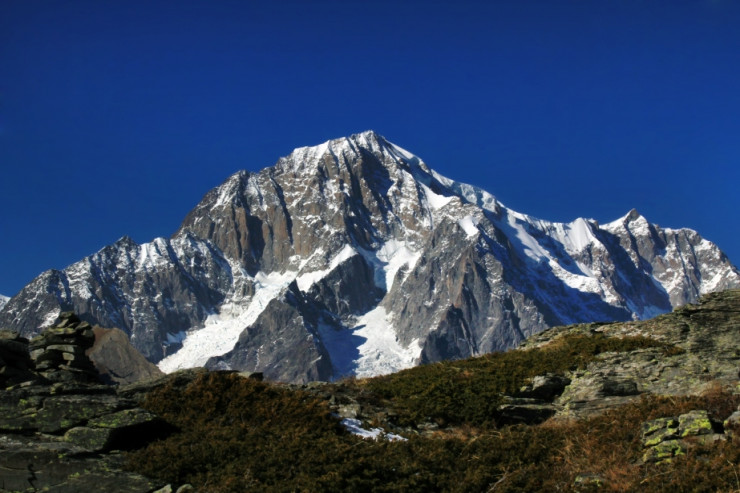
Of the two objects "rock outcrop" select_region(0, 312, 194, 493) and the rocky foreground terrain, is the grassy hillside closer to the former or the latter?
the rocky foreground terrain

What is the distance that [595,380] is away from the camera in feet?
75.8

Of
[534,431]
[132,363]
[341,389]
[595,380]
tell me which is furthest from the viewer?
[132,363]

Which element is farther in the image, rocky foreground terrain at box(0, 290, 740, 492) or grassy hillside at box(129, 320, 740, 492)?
rocky foreground terrain at box(0, 290, 740, 492)

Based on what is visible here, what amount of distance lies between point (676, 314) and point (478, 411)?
13214 mm

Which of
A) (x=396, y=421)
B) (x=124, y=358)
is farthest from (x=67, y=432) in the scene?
(x=124, y=358)

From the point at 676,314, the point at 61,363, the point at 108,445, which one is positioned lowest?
the point at 108,445

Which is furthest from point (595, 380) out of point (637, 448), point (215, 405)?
point (215, 405)

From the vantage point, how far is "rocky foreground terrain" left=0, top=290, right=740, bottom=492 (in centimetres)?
1443

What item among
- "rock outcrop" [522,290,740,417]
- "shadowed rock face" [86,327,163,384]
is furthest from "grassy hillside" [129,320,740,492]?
"shadowed rock face" [86,327,163,384]

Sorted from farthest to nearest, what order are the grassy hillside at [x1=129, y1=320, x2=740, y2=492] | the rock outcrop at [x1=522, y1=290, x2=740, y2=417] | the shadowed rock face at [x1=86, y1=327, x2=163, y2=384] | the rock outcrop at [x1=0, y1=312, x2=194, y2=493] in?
the shadowed rock face at [x1=86, y1=327, x2=163, y2=384] → the rock outcrop at [x1=522, y1=290, x2=740, y2=417] → the rock outcrop at [x1=0, y1=312, x2=194, y2=493] → the grassy hillside at [x1=129, y1=320, x2=740, y2=492]

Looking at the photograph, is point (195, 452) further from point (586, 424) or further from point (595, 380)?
point (595, 380)

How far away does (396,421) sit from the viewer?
2183cm

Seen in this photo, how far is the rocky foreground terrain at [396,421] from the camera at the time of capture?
14.4m

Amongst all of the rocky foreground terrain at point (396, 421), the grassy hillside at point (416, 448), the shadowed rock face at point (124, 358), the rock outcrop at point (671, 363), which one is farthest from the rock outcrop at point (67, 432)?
the shadowed rock face at point (124, 358)
